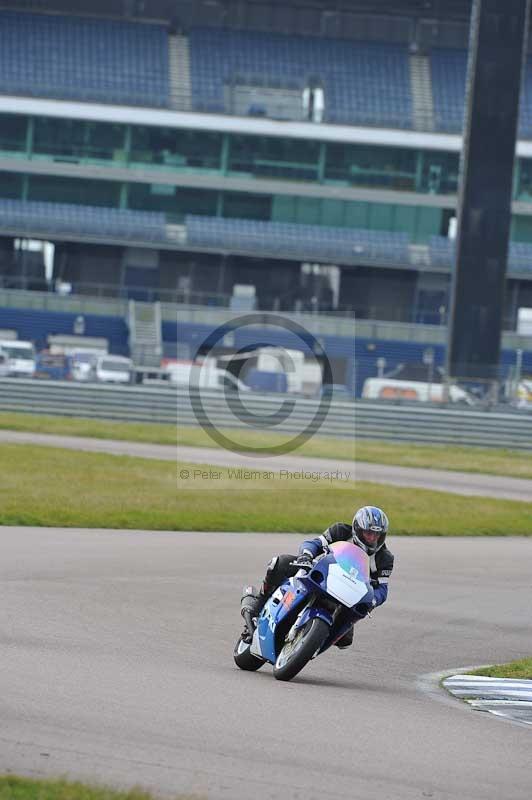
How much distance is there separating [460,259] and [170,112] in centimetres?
2167

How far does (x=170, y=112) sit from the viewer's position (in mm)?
58938

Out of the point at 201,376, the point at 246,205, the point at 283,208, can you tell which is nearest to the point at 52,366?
the point at 201,376

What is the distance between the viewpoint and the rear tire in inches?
368

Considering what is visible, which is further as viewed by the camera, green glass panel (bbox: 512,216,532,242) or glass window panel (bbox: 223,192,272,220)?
green glass panel (bbox: 512,216,532,242)

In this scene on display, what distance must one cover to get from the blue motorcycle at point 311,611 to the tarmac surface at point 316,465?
643 inches

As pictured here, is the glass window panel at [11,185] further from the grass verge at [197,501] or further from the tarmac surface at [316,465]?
the grass verge at [197,501]

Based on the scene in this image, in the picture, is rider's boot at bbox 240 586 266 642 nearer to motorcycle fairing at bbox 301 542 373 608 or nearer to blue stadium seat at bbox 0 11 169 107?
motorcycle fairing at bbox 301 542 373 608

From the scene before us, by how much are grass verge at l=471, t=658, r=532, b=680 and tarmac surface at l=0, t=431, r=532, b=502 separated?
15.1 meters

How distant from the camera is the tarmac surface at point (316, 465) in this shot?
26.6m

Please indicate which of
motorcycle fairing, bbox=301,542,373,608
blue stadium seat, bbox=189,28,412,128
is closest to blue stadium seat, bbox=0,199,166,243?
blue stadium seat, bbox=189,28,412,128

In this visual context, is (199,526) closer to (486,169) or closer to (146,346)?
(486,169)

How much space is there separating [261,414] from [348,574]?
26089 mm

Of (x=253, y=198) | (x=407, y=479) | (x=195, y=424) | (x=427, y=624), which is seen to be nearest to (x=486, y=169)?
(x=195, y=424)

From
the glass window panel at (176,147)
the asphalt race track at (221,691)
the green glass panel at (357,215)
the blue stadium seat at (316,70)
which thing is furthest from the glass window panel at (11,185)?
the asphalt race track at (221,691)
